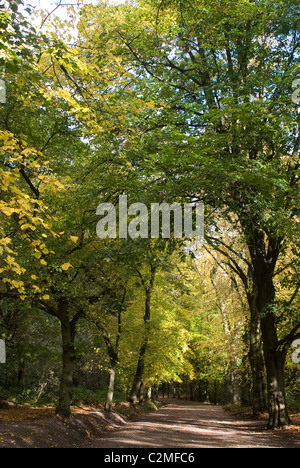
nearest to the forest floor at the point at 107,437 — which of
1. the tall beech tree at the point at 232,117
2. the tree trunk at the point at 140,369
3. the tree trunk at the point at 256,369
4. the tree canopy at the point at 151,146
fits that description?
the tree canopy at the point at 151,146

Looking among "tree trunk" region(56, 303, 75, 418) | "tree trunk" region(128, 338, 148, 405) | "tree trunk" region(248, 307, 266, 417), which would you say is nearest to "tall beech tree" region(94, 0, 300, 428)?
"tree trunk" region(248, 307, 266, 417)

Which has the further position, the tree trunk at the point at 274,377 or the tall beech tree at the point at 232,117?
the tree trunk at the point at 274,377

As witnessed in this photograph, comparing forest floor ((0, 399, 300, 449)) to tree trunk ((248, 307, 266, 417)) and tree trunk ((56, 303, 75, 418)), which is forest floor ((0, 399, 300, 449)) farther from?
tree trunk ((248, 307, 266, 417))

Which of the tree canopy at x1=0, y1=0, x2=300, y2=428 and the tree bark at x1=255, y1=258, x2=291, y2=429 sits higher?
the tree canopy at x1=0, y1=0, x2=300, y2=428

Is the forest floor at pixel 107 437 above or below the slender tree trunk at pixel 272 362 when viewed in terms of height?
below

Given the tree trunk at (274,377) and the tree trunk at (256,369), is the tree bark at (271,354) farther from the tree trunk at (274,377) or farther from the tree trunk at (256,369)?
the tree trunk at (256,369)

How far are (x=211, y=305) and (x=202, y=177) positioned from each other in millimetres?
16458

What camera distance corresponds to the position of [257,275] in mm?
12281

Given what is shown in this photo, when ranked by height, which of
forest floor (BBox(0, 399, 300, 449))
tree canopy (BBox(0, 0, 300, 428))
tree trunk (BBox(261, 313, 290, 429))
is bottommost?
forest floor (BBox(0, 399, 300, 449))

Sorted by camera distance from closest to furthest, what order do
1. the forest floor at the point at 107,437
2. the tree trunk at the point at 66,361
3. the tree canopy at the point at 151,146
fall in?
the tree canopy at the point at 151,146
the forest floor at the point at 107,437
the tree trunk at the point at 66,361

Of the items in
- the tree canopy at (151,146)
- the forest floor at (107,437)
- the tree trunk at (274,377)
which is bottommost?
the forest floor at (107,437)
